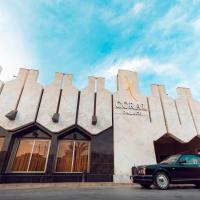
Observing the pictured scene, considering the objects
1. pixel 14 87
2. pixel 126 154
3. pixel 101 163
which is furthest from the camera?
pixel 14 87

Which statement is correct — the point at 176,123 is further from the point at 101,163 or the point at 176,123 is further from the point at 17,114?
the point at 17,114

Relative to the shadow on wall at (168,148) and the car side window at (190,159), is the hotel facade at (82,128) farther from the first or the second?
the car side window at (190,159)

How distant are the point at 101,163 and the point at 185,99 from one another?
9.85 metres

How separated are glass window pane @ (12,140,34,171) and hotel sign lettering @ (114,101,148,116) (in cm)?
679

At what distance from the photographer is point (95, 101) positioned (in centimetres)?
1334

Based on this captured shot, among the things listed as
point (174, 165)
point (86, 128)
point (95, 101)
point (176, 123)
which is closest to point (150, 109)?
point (176, 123)

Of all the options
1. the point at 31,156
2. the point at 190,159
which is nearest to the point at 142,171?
the point at 190,159

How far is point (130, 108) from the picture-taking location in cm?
1355

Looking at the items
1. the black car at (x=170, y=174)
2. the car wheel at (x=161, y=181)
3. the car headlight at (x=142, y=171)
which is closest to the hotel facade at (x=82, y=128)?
the car headlight at (x=142, y=171)

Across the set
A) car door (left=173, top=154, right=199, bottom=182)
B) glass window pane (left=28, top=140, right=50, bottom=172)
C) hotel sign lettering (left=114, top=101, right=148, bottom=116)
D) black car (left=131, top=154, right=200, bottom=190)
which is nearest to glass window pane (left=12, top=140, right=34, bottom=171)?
glass window pane (left=28, top=140, right=50, bottom=172)

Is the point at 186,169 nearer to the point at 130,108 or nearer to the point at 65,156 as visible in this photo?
the point at 130,108

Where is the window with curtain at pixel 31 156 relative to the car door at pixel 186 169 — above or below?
above

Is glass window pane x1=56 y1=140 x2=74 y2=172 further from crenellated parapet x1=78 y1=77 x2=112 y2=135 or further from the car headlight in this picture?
the car headlight

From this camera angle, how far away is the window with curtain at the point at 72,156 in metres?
10.8
